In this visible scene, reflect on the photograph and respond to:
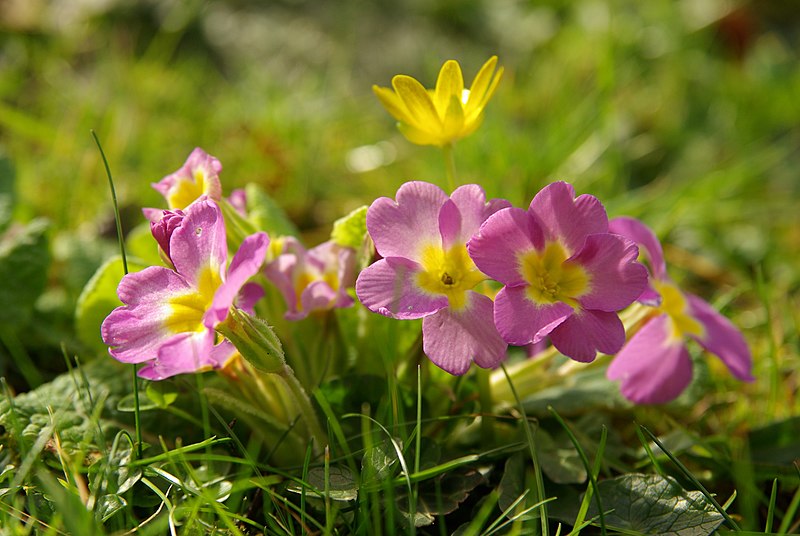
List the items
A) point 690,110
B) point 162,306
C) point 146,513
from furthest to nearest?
point 690,110
point 146,513
point 162,306

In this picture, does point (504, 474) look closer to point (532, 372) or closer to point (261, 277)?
point (532, 372)

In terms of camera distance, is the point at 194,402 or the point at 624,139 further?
the point at 624,139

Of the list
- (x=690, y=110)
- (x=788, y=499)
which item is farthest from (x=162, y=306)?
(x=690, y=110)

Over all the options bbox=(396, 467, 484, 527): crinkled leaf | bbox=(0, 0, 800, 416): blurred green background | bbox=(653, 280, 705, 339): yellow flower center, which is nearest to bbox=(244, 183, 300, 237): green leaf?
bbox=(0, 0, 800, 416): blurred green background

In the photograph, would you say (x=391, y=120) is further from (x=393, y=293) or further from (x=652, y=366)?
(x=393, y=293)

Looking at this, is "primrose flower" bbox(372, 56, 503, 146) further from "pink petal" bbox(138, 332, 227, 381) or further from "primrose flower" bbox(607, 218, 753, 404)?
"pink petal" bbox(138, 332, 227, 381)

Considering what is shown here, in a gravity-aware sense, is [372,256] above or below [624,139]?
above
